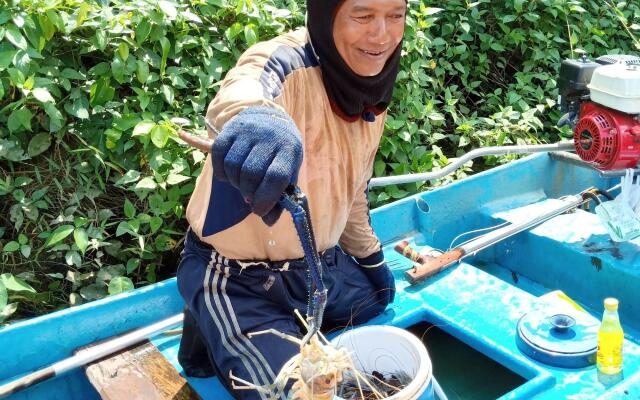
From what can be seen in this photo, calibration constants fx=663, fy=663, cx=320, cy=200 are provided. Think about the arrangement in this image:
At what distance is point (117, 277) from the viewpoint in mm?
3404

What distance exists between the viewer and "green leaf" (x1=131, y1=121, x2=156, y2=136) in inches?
139

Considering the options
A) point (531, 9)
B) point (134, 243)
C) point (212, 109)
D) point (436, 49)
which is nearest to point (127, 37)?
point (134, 243)

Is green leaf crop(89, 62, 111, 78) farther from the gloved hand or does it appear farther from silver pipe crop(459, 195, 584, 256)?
silver pipe crop(459, 195, 584, 256)

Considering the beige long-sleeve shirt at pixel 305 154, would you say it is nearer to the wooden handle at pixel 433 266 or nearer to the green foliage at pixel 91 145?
the wooden handle at pixel 433 266

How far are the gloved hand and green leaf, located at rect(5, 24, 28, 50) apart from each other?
2033 mm

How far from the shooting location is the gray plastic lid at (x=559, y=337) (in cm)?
256

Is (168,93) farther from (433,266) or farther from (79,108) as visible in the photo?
(433,266)

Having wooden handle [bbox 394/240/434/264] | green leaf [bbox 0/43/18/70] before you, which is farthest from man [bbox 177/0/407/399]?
green leaf [bbox 0/43/18/70]

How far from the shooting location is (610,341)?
8.07 feet

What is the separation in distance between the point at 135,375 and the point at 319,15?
59.6 inches

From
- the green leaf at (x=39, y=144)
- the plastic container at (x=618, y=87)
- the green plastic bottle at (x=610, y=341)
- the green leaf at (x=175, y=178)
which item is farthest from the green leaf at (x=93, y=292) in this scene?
the plastic container at (x=618, y=87)

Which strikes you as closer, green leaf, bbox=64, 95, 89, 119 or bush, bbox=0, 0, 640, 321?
bush, bbox=0, 0, 640, 321

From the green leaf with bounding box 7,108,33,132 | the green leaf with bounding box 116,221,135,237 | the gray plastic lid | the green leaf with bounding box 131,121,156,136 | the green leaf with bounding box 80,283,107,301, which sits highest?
the green leaf with bounding box 7,108,33,132

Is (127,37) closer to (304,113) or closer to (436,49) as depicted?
(304,113)
